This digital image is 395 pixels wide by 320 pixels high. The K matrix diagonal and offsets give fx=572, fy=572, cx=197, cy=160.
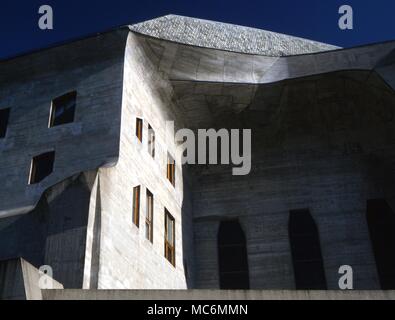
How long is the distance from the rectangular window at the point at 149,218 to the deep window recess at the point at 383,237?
28.4 feet

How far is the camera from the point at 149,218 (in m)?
18.6

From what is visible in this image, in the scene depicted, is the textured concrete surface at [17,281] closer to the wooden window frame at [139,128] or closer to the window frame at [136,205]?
the window frame at [136,205]

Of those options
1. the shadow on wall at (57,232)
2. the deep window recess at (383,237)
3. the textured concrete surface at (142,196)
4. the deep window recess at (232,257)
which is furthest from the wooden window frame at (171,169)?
the deep window recess at (383,237)

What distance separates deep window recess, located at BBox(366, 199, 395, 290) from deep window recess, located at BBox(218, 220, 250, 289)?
4.91 meters

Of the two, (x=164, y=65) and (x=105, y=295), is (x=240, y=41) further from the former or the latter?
(x=105, y=295)

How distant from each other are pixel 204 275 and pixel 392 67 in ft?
34.2

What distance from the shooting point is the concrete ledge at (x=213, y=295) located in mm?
10477

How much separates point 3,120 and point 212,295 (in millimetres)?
12524

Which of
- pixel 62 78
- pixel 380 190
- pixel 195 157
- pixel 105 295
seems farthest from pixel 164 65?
pixel 105 295

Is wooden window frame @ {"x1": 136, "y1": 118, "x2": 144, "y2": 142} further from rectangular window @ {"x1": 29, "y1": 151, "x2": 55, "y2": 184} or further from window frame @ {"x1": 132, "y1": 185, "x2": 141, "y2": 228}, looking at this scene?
rectangular window @ {"x1": 29, "y1": 151, "x2": 55, "y2": 184}

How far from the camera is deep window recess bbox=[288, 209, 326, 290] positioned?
2134 centimetres

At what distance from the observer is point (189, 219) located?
904 inches
